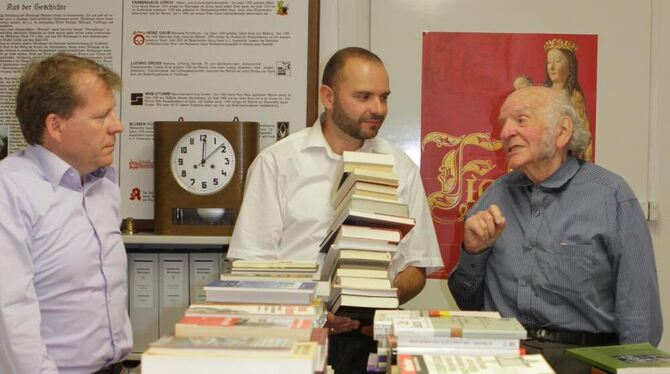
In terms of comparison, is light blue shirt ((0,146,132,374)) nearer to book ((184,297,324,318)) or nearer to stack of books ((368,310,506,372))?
book ((184,297,324,318))

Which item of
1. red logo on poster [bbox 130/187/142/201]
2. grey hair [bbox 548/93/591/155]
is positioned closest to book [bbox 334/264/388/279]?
grey hair [bbox 548/93/591/155]

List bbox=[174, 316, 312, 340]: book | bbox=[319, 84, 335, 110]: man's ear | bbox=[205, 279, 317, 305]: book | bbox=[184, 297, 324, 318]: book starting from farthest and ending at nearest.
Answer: bbox=[319, 84, 335, 110]: man's ear, bbox=[205, 279, 317, 305]: book, bbox=[184, 297, 324, 318]: book, bbox=[174, 316, 312, 340]: book

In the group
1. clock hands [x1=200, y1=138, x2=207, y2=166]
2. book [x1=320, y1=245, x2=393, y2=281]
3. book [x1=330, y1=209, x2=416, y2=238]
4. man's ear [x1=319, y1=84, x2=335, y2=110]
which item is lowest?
book [x1=320, y1=245, x2=393, y2=281]

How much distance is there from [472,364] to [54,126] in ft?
4.28

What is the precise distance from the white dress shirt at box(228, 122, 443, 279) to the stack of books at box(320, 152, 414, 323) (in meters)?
0.54

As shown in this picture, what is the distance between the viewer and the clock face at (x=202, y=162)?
2877mm

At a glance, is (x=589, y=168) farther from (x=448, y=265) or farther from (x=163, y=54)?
(x=163, y=54)

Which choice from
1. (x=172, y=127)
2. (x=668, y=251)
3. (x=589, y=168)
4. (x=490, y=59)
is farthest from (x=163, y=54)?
(x=668, y=251)

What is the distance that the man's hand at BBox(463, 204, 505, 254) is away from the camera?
1883 mm

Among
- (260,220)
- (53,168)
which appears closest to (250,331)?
(53,168)

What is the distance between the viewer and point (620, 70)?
306cm

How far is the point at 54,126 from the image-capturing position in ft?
6.10

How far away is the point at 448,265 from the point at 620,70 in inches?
44.4

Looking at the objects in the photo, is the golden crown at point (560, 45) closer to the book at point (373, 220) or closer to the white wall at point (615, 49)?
the white wall at point (615, 49)
